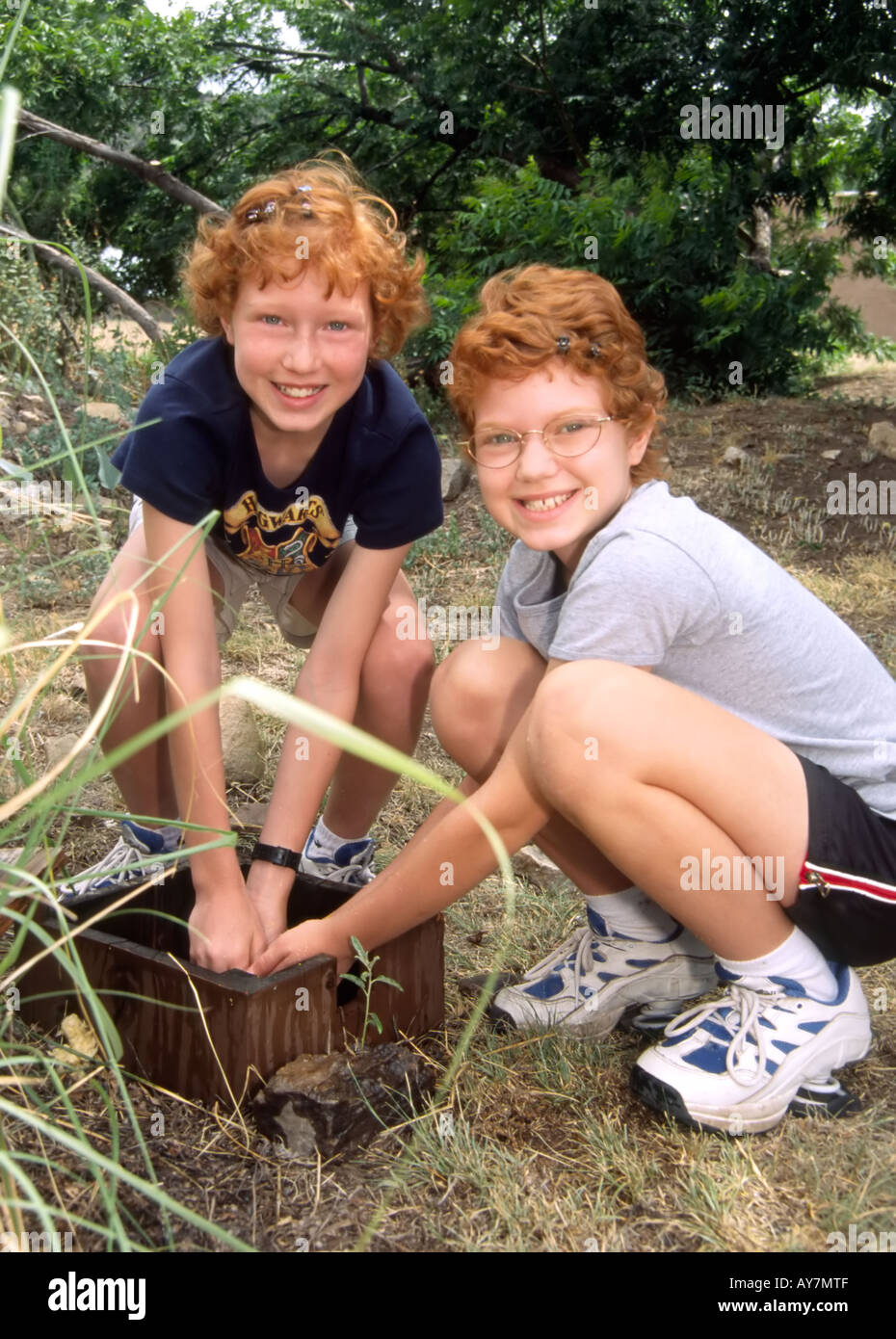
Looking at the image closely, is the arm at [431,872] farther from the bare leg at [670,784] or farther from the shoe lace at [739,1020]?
the shoe lace at [739,1020]

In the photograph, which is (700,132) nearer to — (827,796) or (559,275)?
(559,275)

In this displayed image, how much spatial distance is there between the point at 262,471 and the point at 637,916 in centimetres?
97

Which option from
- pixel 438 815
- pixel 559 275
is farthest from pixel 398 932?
pixel 559 275

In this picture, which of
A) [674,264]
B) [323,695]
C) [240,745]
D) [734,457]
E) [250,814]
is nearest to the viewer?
[323,695]

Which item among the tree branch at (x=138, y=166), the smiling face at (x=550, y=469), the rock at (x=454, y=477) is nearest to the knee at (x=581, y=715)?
the smiling face at (x=550, y=469)

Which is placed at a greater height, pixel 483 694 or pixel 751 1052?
pixel 483 694

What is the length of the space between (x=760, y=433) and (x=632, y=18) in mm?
2239

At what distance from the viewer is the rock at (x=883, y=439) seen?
16.7 feet

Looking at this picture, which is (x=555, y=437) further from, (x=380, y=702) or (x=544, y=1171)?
(x=544, y=1171)

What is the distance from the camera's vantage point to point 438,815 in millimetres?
1689

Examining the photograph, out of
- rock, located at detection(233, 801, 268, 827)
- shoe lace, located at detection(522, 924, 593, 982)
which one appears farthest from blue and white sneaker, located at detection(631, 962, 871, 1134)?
rock, located at detection(233, 801, 268, 827)

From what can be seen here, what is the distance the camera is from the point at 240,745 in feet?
9.16

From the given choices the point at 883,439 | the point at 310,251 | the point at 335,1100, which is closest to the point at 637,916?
the point at 335,1100

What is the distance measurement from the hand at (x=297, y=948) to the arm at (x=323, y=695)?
0.44 feet
